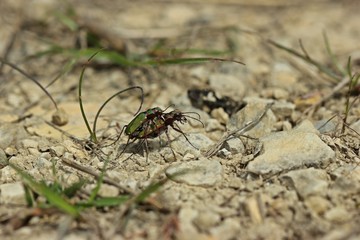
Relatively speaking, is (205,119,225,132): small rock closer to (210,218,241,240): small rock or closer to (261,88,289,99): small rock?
(261,88,289,99): small rock

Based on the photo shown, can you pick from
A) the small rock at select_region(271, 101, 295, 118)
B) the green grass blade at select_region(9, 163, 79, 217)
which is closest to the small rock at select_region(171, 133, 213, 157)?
the small rock at select_region(271, 101, 295, 118)

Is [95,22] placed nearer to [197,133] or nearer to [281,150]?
[197,133]

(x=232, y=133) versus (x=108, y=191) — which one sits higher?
(x=232, y=133)

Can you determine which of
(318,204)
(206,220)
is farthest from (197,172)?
(318,204)

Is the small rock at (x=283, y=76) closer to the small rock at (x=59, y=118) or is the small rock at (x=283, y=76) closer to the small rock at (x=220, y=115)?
the small rock at (x=220, y=115)

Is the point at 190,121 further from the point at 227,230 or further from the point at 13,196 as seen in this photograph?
the point at 13,196

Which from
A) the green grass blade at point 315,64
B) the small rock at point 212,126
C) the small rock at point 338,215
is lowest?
the small rock at point 338,215

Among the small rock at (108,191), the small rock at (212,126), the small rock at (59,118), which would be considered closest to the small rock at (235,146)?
the small rock at (212,126)
